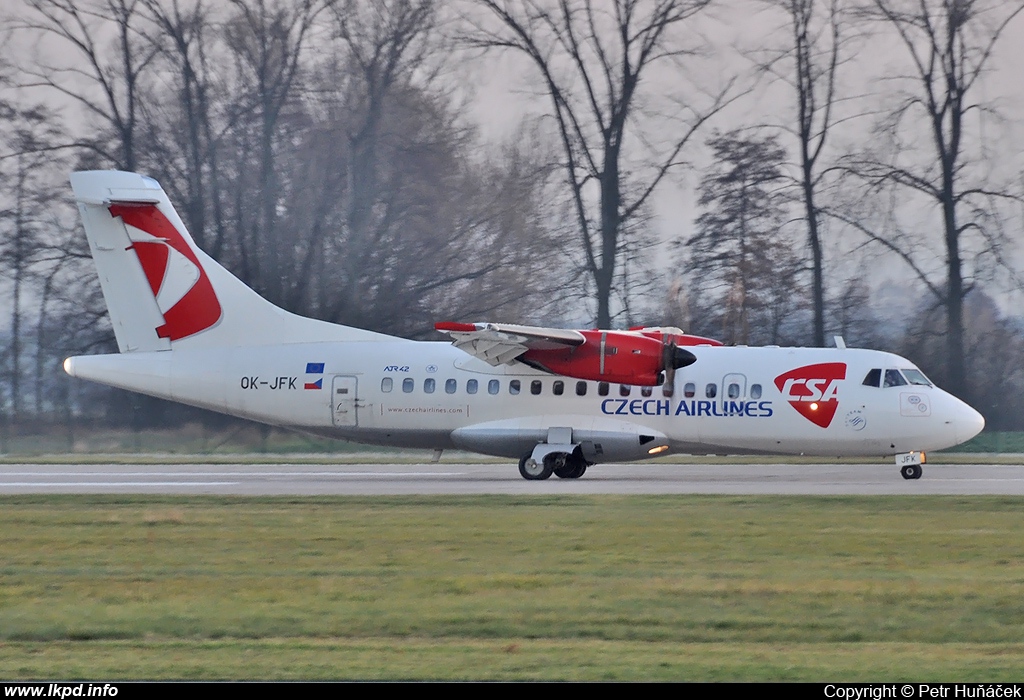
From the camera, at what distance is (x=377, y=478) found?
23547 millimetres

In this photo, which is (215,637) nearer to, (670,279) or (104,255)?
(104,255)

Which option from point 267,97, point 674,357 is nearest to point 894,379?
point 674,357

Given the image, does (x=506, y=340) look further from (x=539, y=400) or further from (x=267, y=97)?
(x=267, y=97)

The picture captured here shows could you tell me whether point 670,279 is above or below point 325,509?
above

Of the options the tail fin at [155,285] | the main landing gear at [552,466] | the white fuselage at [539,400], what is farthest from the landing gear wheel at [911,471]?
the tail fin at [155,285]

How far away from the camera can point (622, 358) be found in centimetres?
2178

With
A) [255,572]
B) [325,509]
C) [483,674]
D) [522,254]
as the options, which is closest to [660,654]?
[483,674]

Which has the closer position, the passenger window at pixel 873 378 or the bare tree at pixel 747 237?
the passenger window at pixel 873 378

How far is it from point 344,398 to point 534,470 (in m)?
4.10

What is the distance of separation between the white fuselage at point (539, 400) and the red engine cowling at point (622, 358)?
0.49 metres

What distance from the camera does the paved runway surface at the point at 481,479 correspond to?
65.6 ft

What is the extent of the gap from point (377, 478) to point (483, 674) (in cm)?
1657

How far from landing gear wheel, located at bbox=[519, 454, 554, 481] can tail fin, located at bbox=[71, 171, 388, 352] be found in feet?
16.1

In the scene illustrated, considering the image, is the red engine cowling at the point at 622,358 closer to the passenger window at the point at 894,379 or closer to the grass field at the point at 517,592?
the passenger window at the point at 894,379
